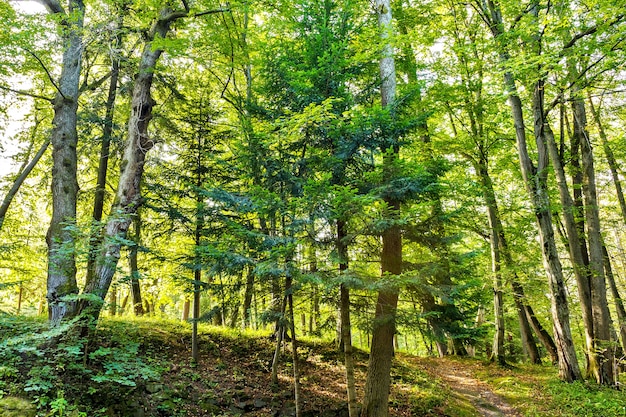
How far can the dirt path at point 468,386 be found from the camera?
785 centimetres

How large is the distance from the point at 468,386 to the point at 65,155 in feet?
39.8

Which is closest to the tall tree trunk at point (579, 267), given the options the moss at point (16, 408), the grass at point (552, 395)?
the grass at point (552, 395)

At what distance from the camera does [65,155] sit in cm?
736

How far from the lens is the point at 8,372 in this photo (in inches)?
178

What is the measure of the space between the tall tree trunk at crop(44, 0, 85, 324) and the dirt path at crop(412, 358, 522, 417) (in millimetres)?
9346

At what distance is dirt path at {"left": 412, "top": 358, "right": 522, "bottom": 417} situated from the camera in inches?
309

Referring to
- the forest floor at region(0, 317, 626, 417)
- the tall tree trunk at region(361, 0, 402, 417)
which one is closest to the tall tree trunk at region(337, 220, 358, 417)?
the tall tree trunk at region(361, 0, 402, 417)

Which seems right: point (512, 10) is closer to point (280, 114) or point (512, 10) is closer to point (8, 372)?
point (280, 114)

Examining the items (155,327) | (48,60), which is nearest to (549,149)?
(155,327)

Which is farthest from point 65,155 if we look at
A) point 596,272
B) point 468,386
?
point 596,272

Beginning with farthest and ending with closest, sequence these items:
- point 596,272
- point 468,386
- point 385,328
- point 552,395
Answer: point 468,386
point 596,272
point 552,395
point 385,328

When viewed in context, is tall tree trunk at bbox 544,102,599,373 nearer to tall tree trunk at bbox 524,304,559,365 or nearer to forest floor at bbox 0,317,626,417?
forest floor at bbox 0,317,626,417

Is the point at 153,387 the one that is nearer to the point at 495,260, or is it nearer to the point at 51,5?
the point at 51,5

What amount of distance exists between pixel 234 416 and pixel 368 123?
240 inches
